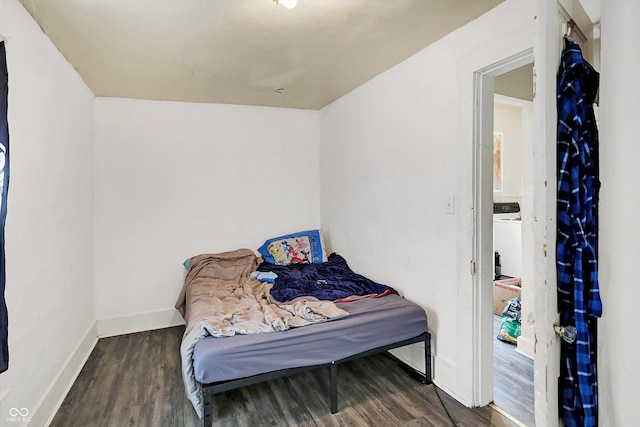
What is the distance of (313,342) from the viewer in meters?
1.99

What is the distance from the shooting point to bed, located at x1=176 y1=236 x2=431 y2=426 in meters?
1.82

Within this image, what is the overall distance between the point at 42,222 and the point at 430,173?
232cm

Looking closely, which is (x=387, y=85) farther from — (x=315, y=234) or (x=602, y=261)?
(x=602, y=261)

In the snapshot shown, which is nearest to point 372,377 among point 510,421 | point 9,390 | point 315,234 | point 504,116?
point 510,421

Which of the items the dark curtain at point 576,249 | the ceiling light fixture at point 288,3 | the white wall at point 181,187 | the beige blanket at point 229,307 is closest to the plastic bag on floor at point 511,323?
the beige blanket at point 229,307


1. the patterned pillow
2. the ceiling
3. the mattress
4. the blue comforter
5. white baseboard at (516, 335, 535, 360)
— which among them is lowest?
white baseboard at (516, 335, 535, 360)

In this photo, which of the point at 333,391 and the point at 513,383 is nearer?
the point at 333,391

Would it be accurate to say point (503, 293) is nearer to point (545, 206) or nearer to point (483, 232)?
point (483, 232)

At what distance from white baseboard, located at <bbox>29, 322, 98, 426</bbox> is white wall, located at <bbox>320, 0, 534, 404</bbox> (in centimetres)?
227

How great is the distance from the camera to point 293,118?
382 cm

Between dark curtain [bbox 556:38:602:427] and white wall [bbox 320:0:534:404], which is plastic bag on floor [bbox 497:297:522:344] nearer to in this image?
white wall [bbox 320:0:534:404]

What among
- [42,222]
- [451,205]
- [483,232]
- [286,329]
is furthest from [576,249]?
[42,222]

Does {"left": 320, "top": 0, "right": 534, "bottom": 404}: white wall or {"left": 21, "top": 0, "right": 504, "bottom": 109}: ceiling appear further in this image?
{"left": 320, "top": 0, "right": 534, "bottom": 404}: white wall

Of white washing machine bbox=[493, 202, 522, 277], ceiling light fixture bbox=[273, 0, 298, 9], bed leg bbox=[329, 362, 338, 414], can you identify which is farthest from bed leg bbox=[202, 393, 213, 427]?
white washing machine bbox=[493, 202, 522, 277]
